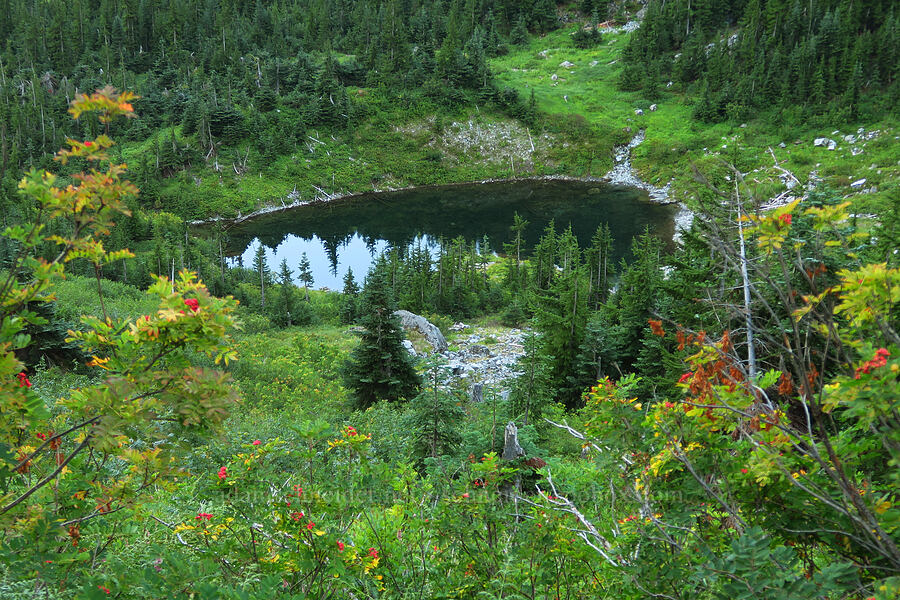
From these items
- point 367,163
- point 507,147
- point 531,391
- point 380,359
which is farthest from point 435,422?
point 507,147

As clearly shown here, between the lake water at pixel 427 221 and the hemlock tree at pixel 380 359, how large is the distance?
105 ft

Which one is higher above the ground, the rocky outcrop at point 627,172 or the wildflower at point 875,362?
the wildflower at point 875,362

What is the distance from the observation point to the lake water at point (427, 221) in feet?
173

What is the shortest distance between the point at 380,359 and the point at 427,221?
156 ft

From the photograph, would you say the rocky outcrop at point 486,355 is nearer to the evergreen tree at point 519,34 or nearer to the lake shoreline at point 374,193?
the lake shoreline at point 374,193

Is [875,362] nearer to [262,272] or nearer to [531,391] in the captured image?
[531,391]

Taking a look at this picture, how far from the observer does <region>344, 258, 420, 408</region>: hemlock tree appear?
50.2 ft

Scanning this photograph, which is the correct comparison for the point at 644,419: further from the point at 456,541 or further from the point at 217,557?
the point at 217,557

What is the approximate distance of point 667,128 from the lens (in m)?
75.6

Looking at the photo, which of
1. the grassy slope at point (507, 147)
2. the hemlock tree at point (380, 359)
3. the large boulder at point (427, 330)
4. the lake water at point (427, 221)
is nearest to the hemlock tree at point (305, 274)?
the lake water at point (427, 221)

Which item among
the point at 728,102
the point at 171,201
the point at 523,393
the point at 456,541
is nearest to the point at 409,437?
the point at 523,393

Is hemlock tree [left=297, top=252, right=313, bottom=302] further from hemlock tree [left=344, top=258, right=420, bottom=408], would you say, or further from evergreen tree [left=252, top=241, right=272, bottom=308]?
hemlock tree [left=344, top=258, right=420, bottom=408]

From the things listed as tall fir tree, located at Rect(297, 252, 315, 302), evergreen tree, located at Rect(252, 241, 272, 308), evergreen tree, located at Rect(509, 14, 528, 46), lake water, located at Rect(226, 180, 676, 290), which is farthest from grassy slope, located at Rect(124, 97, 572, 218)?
evergreen tree, located at Rect(509, 14, 528, 46)

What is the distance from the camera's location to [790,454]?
275 cm
